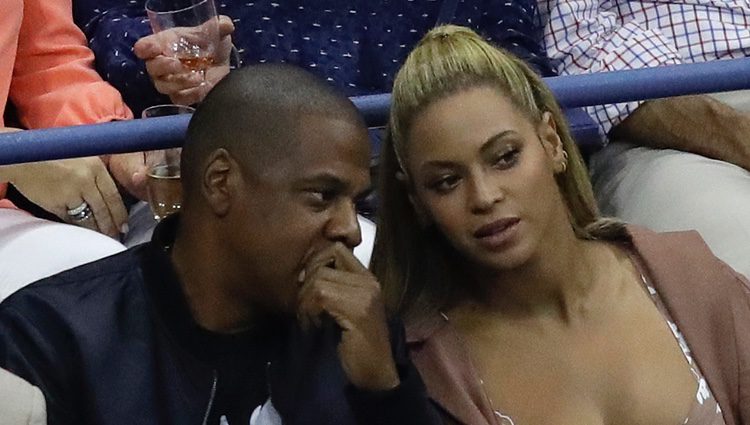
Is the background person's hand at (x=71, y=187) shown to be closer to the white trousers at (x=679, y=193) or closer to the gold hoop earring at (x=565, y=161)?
the gold hoop earring at (x=565, y=161)

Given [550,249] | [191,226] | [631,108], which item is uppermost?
[191,226]

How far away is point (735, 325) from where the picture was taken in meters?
1.46

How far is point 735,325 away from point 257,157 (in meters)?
0.61

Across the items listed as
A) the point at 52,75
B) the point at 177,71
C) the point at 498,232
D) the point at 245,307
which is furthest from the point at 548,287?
the point at 52,75

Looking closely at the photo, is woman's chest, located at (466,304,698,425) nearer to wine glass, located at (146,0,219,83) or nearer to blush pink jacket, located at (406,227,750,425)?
blush pink jacket, located at (406,227,750,425)

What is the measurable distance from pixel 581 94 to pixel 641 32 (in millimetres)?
621

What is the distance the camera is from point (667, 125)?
6.58 ft

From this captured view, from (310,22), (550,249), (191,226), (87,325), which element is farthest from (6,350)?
(310,22)

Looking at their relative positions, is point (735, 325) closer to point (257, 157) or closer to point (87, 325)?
point (257, 157)

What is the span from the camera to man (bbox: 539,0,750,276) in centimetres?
179

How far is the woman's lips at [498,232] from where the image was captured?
1.40m

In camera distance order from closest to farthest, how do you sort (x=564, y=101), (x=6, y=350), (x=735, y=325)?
(x=6, y=350) < (x=735, y=325) < (x=564, y=101)

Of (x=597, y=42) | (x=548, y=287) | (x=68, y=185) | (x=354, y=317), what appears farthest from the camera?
(x=597, y=42)

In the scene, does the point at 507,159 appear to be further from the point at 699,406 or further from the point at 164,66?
the point at 164,66
